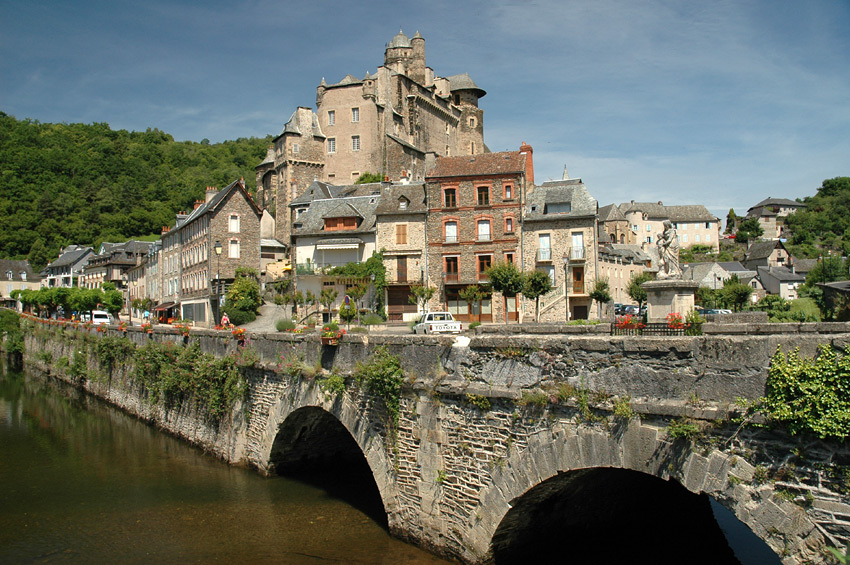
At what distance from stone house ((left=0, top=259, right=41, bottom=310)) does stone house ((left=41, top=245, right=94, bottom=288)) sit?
1323 mm

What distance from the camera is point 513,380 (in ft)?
26.9

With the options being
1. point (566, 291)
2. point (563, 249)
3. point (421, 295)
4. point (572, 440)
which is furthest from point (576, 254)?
point (572, 440)

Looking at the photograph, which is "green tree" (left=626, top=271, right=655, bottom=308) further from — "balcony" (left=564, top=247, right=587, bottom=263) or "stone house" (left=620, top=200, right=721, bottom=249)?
"stone house" (left=620, top=200, right=721, bottom=249)

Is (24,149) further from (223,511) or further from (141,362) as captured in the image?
(223,511)

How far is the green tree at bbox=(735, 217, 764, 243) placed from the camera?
9638cm

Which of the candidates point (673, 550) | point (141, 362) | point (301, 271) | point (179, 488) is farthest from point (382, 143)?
point (673, 550)

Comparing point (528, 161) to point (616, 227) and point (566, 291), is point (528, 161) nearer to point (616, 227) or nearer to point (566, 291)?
point (566, 291)

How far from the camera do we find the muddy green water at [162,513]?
10625mm

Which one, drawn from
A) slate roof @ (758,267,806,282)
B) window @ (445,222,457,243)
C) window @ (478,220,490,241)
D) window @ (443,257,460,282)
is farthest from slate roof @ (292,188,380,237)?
slate roof @ (758,267,806,282)

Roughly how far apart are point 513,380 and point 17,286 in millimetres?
91232

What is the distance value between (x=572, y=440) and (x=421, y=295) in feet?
89.2

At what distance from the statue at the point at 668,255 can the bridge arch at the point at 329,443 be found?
6.75m

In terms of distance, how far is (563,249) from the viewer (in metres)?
34.7

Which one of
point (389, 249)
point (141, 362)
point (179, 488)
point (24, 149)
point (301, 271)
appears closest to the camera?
point (179, 488)
